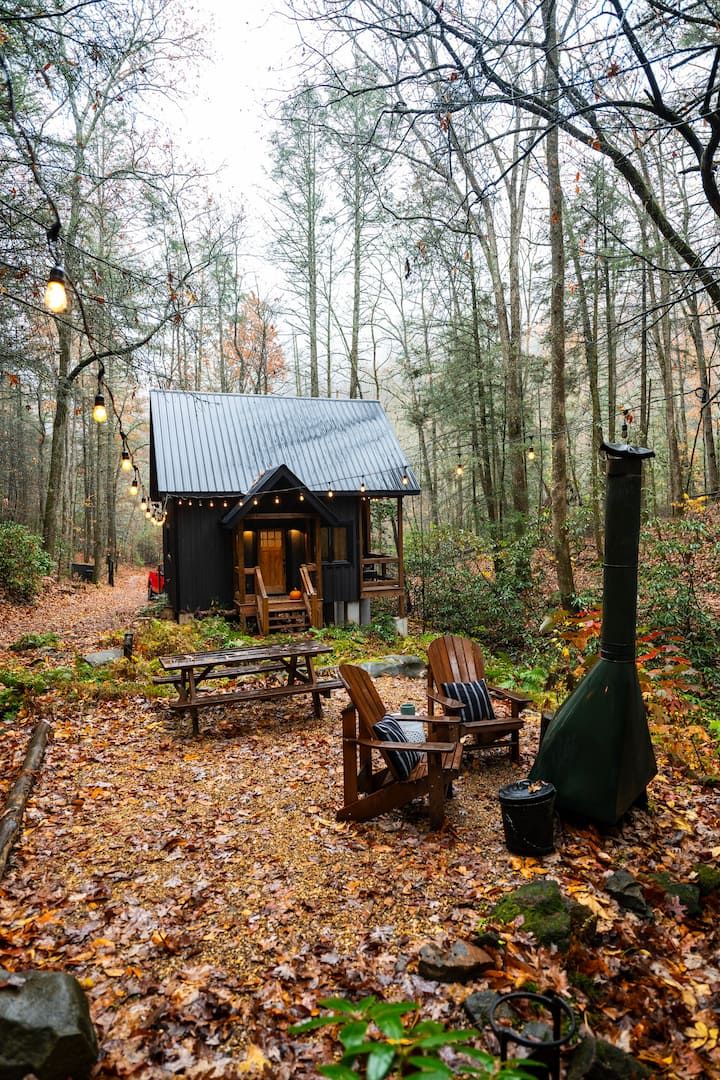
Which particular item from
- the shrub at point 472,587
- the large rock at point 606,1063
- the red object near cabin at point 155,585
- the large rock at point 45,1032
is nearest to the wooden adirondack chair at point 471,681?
the large rock at point 606,1063

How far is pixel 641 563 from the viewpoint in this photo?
34.7 ft

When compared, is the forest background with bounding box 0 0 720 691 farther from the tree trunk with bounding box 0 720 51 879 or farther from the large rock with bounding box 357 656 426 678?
the tree trunk with bounding box 0 720 51 879

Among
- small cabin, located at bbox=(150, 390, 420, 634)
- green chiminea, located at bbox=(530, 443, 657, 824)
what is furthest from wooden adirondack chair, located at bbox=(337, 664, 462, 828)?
small cabin, located at bbox=(150, 390, 420, 634)

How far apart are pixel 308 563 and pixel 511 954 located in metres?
11.2

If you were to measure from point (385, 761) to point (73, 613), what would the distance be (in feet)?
40.5

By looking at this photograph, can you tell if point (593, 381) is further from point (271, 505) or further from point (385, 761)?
point (385, 761)

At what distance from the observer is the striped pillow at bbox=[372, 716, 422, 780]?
14.5 feet

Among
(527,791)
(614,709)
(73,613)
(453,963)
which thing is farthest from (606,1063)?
(73,613)

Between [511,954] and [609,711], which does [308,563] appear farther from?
[511,954]


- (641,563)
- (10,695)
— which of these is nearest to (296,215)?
(641,563)

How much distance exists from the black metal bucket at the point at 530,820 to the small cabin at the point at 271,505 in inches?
345

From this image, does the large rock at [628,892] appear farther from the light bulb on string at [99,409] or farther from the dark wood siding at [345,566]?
the dark wood siding at [345,566]

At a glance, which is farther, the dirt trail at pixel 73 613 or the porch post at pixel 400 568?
the porch post at pixel 400 568

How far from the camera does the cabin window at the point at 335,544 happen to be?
14.5 metres
